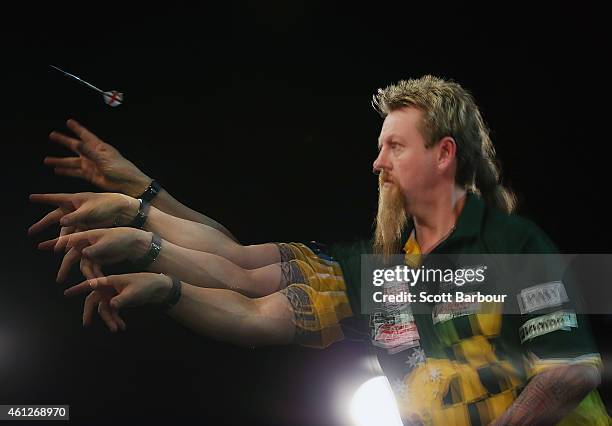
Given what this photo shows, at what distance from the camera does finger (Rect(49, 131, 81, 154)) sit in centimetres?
199

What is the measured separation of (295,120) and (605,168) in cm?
92

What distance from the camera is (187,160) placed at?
6.57ft

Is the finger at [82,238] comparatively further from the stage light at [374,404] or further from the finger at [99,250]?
the stage light at [374,404]

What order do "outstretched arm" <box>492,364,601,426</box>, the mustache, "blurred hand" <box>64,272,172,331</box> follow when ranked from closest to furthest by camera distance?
1. "outstretched arm" <box>492,364,601,426</box>
2. "blurred hand" <box>64,272,172,331</box>
3. the mustache

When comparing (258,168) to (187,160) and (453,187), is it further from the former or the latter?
(453,187)

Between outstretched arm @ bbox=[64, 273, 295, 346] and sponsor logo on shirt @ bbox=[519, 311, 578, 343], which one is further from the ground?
outstretched arm @ bbox=[64, 273, 295, 346]

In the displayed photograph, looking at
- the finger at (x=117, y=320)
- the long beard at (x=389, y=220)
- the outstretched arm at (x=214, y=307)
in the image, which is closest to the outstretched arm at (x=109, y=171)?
the outstretched arm at (x=214, y=307)

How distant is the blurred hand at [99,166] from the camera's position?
76.9 inches

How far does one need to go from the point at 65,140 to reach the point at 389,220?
37.7 inches

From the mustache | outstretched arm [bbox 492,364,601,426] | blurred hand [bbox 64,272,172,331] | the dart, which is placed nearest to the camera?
outstretched arm [bbox 492,364,601,426]

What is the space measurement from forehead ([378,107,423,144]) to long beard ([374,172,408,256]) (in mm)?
119

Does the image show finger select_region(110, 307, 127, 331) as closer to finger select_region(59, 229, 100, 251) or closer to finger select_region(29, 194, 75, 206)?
finger select_region(59, 229, 100, 251)

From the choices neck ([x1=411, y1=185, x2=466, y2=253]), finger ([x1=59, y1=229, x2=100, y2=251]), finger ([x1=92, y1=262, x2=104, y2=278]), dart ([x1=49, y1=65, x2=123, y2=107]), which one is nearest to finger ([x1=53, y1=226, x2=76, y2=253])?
finger ([x1=59, y1=229, x2=100, y2=251])

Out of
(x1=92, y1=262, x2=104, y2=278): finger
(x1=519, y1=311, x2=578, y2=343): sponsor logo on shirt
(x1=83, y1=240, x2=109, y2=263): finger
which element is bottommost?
(x1=519, y1=311, x2=578, y2=343): sponsor logo on shirt
